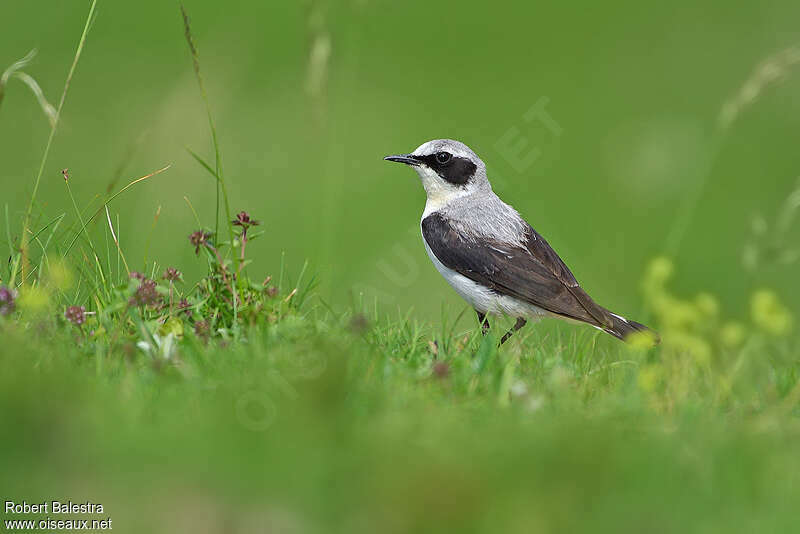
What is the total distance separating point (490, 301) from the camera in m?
8.25

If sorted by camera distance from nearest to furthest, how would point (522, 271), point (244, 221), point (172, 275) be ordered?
point (172, 275) < point (244, 221) < point (522, 271)

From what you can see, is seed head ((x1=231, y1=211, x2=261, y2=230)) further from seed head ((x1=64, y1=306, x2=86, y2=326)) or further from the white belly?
the white belly

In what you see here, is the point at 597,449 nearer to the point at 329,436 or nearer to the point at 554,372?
the point at 329,436

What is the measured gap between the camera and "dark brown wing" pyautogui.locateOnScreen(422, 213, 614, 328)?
26.3 feet

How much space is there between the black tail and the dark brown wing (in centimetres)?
4

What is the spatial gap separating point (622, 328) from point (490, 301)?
112 cm

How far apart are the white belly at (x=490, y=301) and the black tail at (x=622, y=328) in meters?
0.57

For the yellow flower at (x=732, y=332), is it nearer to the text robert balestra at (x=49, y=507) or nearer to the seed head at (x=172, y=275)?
the text robert balestra at (x=49, y=507)

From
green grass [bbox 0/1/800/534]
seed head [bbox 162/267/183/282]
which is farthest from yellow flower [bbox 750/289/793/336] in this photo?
seed head [bbox 162/267/183/282]

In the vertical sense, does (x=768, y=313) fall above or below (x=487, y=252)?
above

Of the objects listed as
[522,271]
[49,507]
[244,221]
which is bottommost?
[49,507]

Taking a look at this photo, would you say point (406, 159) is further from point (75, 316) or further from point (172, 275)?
point (75, 316)

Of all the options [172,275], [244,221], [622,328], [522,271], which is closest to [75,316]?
[172,275]

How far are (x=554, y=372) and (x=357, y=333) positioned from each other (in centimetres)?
117
